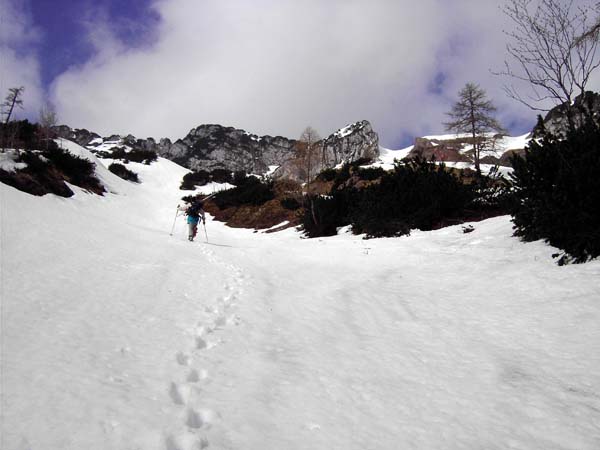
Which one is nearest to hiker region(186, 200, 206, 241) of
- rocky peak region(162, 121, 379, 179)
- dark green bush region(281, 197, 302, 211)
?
dark green bush region(281, 197, 302, 211)

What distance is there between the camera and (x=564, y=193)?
4602 millimetres

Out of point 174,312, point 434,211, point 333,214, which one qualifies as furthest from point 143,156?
point 174,312

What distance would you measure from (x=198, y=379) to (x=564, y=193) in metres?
5.47

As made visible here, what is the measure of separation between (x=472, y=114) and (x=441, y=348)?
71.4 feet

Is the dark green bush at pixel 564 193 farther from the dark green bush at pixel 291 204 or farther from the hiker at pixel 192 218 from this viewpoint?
the dark green bush at pixel 291 204

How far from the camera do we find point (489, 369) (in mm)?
2352

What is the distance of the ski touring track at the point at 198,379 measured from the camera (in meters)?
1.46

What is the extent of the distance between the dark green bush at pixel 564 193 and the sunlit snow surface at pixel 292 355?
40 centimetres

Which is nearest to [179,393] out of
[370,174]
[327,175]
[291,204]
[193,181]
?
[291,204]

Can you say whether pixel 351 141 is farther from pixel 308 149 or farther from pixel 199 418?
pixel 199 418

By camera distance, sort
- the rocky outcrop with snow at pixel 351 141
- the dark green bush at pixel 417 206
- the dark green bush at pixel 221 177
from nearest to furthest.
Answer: the dark green bush at pixel 417 206, the dark green bush at pixel 221 177, the rocky outcrop with snow at pixel 351 141

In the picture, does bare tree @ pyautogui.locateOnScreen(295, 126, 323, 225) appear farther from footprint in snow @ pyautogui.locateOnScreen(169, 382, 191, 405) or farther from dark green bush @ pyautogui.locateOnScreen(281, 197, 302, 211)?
footprint in snow @ pyautogui.locateOnScreen(169, 382, 191, 405)

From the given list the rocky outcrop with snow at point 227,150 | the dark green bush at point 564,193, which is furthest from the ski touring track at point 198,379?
the rocky outcrop with snow at point 227,150

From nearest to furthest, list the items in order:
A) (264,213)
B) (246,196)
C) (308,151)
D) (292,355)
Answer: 1. (292,355)
2. (308,151)
3. (264,213)
4. (246,196)
